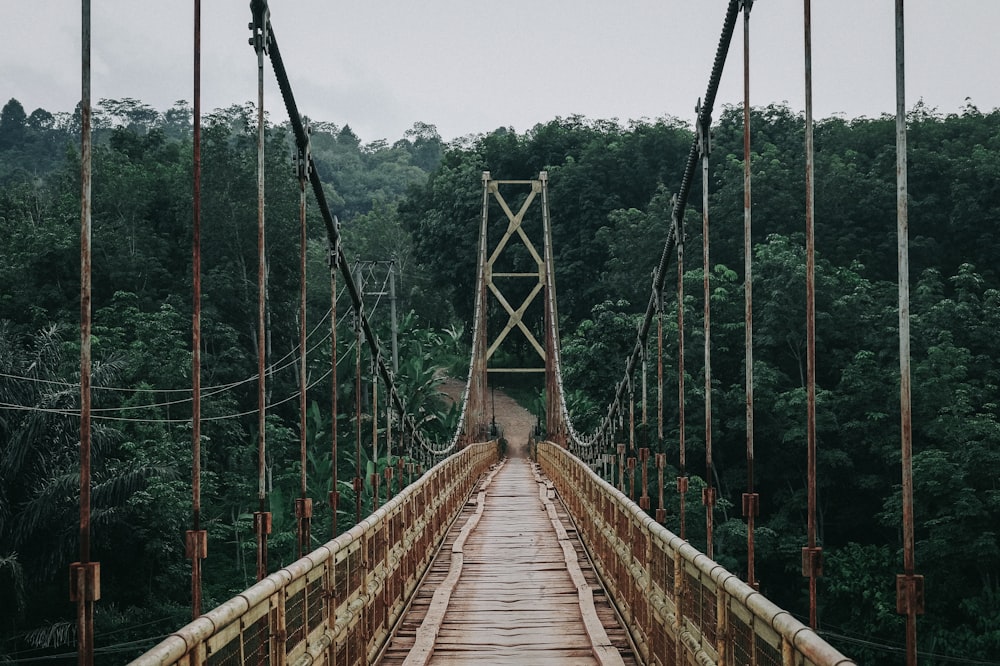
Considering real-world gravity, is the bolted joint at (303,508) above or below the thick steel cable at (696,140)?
below

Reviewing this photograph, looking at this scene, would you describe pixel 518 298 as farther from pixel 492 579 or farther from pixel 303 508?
pixel 303 508

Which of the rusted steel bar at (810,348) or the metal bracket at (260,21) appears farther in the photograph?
the metal bracket at (260,21)

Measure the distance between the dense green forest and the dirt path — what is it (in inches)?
239

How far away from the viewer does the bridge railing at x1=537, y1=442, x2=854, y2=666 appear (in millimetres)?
3020

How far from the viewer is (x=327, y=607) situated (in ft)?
15.6

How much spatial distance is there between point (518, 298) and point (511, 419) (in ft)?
23.7

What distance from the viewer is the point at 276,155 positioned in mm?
37062

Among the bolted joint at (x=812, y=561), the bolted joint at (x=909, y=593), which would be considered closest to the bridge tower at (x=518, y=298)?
the bolted joint at (x=812, y=561)

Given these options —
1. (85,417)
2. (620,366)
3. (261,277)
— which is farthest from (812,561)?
(620,366)

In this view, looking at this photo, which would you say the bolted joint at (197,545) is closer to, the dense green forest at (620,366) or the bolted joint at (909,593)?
the bolted joint at (909,593)

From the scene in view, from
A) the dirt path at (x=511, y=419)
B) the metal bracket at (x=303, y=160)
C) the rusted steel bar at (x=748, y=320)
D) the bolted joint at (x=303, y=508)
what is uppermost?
the metal bracket at (x=303, y=160)

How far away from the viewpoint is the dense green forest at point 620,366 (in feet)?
67.4

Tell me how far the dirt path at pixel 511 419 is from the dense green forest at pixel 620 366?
608cm

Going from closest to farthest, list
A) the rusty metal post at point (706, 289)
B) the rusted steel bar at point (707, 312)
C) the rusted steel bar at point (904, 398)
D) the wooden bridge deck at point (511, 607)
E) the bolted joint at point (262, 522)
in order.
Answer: the rusted steel bar at point (904, 398) → the bolted joint at point (262, 522) → the wooden bridge deck at point (511, 607) → the rusted steel bar at point (707, 312) → the rusty metal post at point (706, 289)
